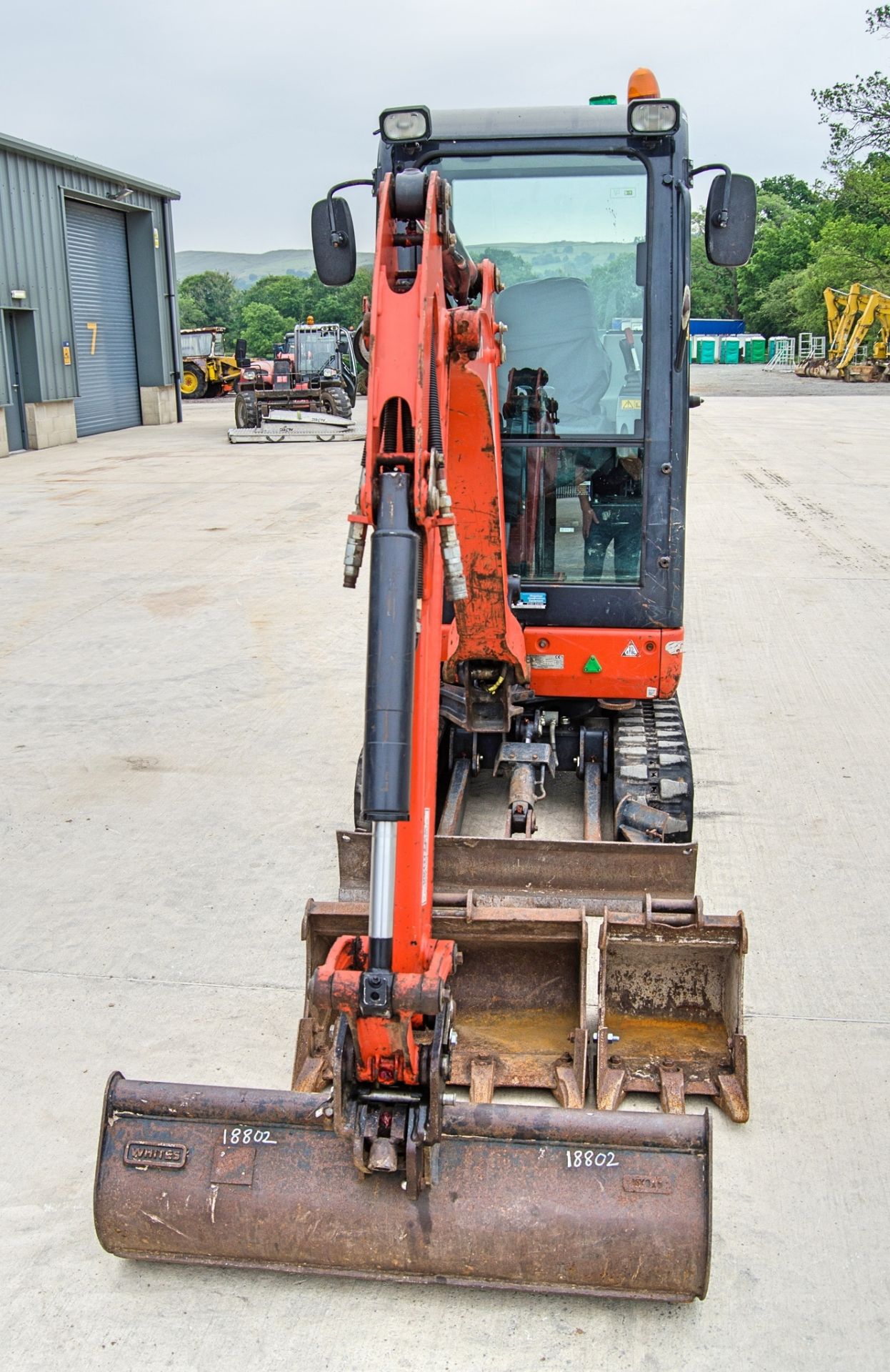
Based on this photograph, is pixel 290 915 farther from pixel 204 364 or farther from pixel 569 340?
pixel 204 364

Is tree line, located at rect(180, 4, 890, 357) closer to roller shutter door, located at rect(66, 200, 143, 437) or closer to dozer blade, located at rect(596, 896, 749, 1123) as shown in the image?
roller shutter door, located at rect(66, 200, 143, 437)

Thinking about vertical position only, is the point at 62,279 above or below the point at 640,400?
above

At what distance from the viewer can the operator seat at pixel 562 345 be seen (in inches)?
220

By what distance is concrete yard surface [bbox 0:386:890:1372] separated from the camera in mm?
3395

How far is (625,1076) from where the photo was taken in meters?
4.15

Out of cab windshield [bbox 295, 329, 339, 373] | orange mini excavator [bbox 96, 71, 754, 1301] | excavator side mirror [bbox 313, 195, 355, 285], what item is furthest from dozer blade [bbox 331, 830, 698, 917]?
cab windshield [bbox 295, 329, 339, 373]

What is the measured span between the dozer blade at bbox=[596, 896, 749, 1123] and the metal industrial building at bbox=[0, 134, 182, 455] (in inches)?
813

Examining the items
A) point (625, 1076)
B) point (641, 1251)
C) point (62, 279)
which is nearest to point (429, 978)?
point (641, 1251)

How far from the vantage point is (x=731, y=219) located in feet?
16.9

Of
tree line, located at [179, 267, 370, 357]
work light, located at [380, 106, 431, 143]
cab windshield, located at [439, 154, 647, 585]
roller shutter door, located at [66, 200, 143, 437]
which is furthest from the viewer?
tree line, located at [179, 267, 370, 357]

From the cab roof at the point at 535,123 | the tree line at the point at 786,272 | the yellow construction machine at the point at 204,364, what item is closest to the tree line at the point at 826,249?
the tree line at the point at 786,272

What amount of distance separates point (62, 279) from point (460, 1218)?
79.6 ft

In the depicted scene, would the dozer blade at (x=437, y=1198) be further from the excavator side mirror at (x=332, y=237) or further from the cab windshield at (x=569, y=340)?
the excavator side mirror at (x=332, y=237)

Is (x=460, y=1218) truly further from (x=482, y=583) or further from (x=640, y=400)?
(x=640, y=400)
